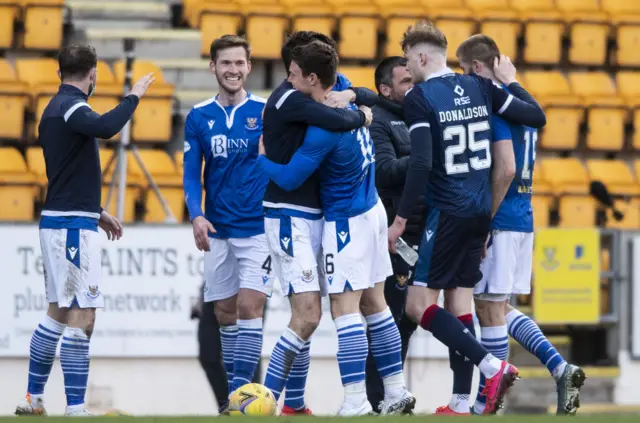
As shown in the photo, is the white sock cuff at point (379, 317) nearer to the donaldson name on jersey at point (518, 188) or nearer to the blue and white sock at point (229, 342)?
the donaldson name on jersey at point (518, 188)

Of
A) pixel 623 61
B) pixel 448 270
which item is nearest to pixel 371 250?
pixel 448 270

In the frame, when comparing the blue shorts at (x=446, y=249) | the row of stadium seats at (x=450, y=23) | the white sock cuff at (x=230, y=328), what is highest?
the row of stadium seats at (x=450, y=23)

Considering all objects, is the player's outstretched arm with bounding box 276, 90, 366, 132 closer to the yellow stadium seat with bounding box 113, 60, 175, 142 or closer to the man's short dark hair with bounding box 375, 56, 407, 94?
the man's short dark hair with bounding box 375, 56, 407, 94

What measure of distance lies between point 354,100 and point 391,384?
163 cm

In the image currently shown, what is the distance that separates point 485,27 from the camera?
17953 millimetres

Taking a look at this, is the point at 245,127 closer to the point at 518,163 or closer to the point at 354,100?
the point at 354,100

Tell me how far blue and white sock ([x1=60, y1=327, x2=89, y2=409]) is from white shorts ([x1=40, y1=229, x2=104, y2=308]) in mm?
187

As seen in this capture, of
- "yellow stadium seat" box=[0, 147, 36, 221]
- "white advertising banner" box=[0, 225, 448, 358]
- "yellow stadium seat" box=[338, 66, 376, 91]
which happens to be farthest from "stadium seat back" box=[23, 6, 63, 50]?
"white advertising banner" box=[0, 225, 448, 358]

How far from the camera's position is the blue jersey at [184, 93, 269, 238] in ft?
27.4

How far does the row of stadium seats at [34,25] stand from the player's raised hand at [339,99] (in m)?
10.2

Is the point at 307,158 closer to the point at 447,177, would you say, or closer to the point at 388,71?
the point at 447,177

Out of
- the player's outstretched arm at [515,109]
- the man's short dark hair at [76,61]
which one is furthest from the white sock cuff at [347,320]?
the man's short dark hair at [76,61]

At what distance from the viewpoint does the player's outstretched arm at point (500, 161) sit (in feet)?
26.1

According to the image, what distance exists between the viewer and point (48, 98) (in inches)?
598
